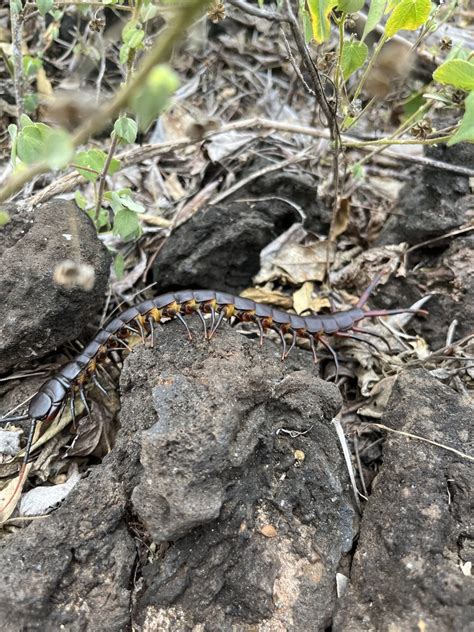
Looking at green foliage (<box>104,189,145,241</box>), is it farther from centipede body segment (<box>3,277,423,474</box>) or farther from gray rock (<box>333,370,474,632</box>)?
gray rock (<box>333,370,474,632</box>)

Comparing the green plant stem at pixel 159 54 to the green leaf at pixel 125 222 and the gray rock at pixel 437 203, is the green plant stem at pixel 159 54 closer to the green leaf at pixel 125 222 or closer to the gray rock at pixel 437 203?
the green leaf at pixel 125 222

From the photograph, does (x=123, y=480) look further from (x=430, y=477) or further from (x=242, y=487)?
(x=430, y=477)

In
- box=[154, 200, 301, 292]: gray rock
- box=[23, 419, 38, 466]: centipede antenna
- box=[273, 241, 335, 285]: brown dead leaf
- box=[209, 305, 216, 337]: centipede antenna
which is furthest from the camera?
box=[273, 241, 335, 285]: brown dead leaf

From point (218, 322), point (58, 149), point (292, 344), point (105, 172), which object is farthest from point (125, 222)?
point (58, 149)

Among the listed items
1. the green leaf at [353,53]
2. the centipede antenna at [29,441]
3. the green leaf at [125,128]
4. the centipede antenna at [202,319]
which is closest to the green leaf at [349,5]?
the green leaf at [353,53]

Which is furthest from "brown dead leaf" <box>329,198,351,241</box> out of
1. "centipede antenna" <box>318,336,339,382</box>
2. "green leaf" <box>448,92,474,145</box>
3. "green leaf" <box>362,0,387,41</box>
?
"green leaf" <box>448,92,474,145</box>

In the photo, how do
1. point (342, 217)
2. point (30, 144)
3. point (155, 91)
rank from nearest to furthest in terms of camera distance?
point (155, 91), point (30, 144), point (342, 217)

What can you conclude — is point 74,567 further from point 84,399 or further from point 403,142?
point 403,142
